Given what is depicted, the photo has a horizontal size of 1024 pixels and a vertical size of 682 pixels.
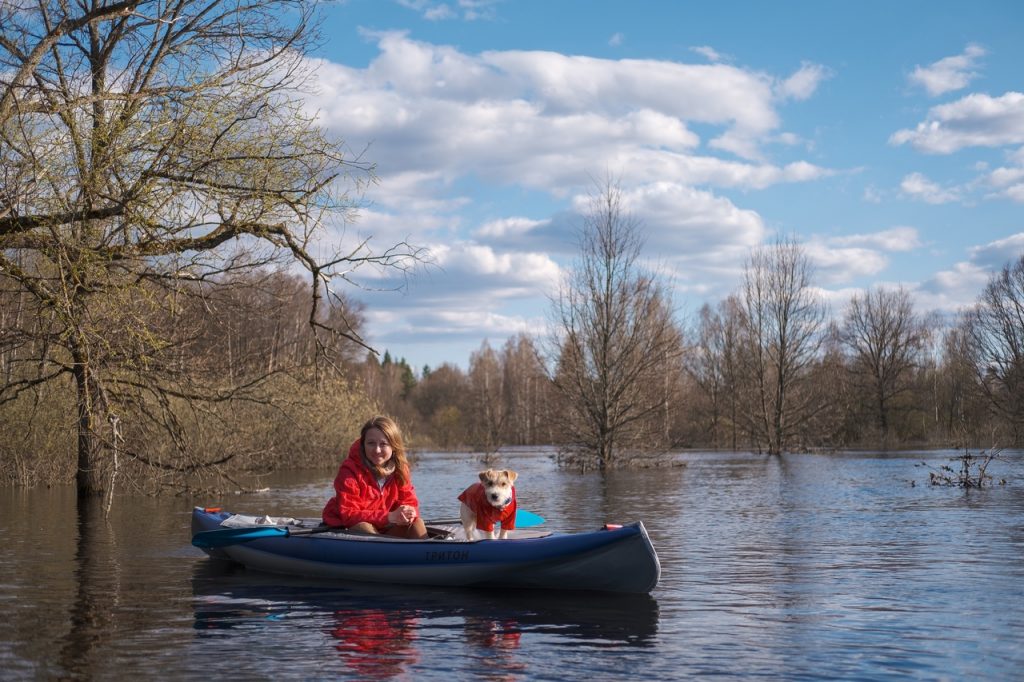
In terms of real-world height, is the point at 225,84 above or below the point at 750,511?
above

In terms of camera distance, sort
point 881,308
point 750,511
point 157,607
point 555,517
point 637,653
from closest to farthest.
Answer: point 637,653 < point 157,607 < point 555,517 < point 750,511 < point 881,308

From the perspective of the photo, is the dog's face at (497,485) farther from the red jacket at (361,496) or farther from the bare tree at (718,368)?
the bare tree at (718,368)

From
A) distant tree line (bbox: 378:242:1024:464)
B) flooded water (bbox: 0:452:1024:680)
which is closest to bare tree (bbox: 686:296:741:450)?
distant tree line (bbox: 378:242:1024:464)

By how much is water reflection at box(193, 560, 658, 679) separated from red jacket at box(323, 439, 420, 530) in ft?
2.10

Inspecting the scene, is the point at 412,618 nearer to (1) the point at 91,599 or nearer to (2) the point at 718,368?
(1) the point at 91,599

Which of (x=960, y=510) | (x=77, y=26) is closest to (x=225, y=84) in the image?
(x=77, y=26)

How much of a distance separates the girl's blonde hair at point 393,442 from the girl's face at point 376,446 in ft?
0.07

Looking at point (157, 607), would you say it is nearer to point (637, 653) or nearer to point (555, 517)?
point (637, 653)

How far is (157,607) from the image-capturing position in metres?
8.08

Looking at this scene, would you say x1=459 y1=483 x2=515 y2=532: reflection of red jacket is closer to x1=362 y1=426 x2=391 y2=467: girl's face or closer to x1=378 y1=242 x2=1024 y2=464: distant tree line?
x1=362 y1=426 x2=391 y2=467: girl's face

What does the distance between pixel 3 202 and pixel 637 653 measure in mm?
8193

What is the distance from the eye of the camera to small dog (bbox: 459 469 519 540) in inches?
327

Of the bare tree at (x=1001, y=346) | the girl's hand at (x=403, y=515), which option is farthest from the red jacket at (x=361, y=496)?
the bare tree at (x=1001, y=346)

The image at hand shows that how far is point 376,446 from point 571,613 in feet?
8.16
